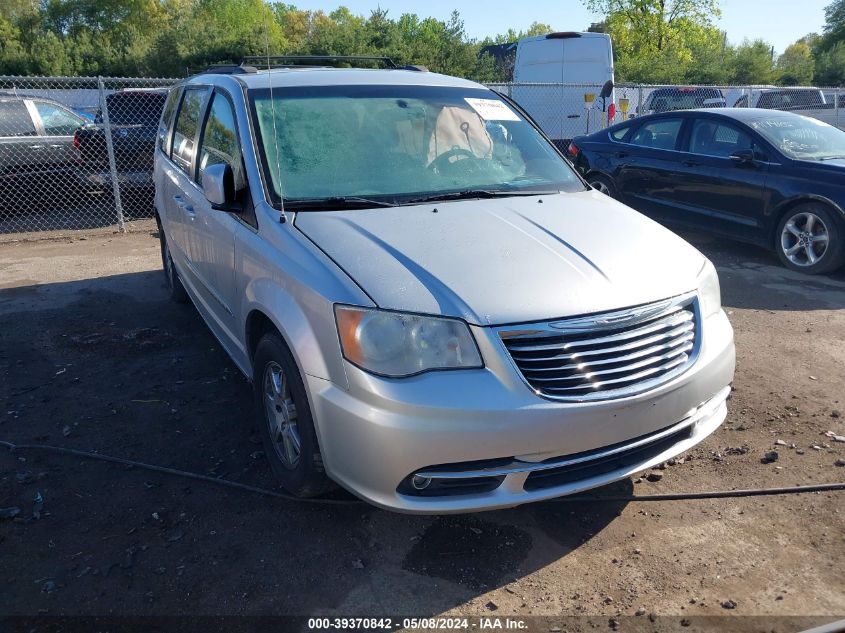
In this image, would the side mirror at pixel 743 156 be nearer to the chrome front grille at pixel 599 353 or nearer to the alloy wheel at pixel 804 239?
the alloy wheel at pixel 804 239

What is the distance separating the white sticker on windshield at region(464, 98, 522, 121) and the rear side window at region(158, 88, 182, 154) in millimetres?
2551

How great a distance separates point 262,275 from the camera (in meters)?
3.35

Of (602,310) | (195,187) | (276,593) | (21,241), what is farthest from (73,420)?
(21,241)

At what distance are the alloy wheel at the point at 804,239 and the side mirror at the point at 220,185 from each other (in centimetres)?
606

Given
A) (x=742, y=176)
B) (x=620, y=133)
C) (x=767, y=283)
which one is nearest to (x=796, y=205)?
(x=742, y=176)

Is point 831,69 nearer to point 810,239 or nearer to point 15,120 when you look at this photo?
point 810,239

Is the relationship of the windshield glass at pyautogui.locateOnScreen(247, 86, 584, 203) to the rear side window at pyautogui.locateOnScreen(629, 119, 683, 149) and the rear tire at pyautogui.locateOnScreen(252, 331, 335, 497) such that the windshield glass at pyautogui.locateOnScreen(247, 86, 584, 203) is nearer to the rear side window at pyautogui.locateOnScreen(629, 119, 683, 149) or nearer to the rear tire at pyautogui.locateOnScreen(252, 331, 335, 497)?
the rear tire at pyautogui.locateOnScreen(252, 331, 335, 497)

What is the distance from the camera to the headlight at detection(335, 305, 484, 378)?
2682 millimetres

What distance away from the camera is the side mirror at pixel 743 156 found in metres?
7.62

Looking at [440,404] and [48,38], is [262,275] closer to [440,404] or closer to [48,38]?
[440,404]

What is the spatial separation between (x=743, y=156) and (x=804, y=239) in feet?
3.52

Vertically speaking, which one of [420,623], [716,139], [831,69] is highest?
[831,69]

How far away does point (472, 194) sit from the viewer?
150 inches

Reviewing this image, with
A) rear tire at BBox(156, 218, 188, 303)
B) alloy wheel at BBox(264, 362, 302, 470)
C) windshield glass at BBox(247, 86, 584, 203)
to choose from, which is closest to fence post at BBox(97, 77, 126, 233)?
rear tire at BBox(156, 218, 188, 303)
